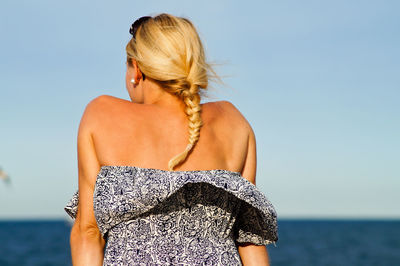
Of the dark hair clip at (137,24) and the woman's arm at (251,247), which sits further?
the woman's arm at (251,247)

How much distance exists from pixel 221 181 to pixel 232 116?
0.48m

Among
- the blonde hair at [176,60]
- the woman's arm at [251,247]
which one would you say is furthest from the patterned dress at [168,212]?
the woman's arm at [251,247]

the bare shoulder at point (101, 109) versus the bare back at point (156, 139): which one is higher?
the bare shoulder at point (101, 109)

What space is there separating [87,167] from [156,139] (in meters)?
0.32

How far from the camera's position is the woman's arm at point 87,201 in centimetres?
252

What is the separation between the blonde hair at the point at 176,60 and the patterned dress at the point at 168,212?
0.14m

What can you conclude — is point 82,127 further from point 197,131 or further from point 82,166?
point 197,131

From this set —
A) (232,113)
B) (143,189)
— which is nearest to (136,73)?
(232,113)

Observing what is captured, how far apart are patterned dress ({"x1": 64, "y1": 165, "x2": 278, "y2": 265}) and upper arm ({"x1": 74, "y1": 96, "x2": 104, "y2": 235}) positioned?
0.22 ft

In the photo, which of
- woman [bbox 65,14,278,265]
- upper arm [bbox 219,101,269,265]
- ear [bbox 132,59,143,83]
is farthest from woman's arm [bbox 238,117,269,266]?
ear [bbox 132,59,143,83]

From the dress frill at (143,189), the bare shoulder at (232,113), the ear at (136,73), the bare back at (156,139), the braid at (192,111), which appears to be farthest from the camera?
the bare shoulder at (232,113)

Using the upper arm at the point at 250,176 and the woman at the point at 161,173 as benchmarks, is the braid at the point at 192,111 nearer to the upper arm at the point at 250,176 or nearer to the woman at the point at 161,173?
the woman at the point at 161,173

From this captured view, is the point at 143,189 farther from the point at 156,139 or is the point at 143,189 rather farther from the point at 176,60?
the point at 176,60

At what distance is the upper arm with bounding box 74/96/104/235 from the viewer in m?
2.53
